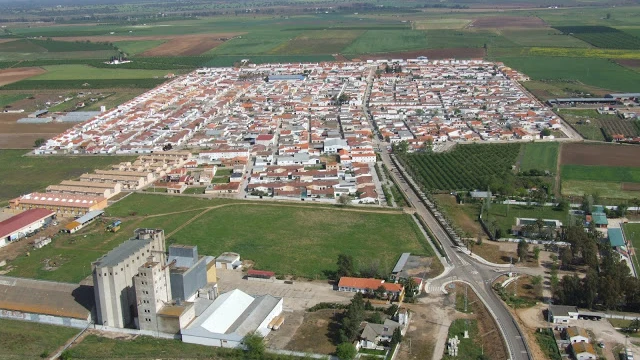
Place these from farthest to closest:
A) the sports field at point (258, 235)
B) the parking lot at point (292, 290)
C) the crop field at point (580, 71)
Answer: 1. the crop field at point (580, 71)
2. the sports field at point (258, 235)
3. the parking lot at point (292, 290)

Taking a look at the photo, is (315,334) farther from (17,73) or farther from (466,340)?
(17,73)

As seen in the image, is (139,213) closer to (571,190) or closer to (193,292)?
(193,292)

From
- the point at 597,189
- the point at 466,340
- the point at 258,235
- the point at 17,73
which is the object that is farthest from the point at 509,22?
the point at 466,340

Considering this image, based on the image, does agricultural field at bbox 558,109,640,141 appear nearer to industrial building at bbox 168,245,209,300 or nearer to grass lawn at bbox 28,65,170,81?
industrial building at bbox 168,245,209,300

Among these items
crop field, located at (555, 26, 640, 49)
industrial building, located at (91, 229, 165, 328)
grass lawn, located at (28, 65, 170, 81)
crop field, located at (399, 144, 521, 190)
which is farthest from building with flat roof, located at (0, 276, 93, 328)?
crop field, located at (555, 26, 640, 49)

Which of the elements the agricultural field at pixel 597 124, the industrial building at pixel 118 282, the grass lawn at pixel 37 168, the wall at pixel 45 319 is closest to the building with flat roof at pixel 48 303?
the wall at pixel 45 319

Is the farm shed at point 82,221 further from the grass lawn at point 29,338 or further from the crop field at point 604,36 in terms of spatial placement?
the crop field at point 604,36

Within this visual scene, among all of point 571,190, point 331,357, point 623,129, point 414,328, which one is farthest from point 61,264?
point 623,129
